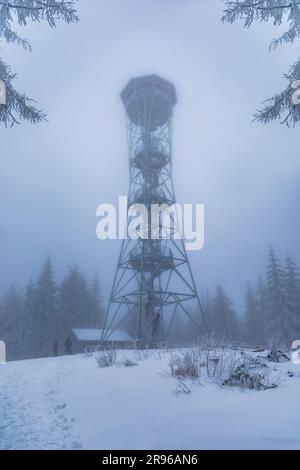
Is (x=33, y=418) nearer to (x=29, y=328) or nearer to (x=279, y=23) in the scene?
(x=279, y=23)

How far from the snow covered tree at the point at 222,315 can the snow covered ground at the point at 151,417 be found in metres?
35.4

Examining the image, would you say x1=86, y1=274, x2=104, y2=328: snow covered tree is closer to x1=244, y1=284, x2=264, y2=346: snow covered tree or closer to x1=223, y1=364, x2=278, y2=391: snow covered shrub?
x1=244, y1=284, x2=264, y2=346: snow covered tree

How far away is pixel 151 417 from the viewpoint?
3.37m

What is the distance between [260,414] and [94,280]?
1754 inches

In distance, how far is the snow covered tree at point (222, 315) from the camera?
38719mm

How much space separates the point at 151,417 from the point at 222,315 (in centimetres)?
3764

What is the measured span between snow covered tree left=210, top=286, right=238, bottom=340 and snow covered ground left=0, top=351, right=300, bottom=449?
3541 cm

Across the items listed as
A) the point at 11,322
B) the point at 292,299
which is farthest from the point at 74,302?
the point at 292,299

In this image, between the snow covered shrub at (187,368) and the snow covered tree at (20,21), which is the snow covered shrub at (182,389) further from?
the snow covered tree at (20,21)

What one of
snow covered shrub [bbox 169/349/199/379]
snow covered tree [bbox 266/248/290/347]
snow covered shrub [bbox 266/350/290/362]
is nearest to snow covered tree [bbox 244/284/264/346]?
snow covered tree [bbox 266/248/290/347]

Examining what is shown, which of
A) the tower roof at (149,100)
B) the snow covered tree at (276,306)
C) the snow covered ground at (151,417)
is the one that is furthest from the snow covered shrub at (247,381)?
the snow covered tree at (276,306)

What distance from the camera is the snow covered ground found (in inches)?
111
